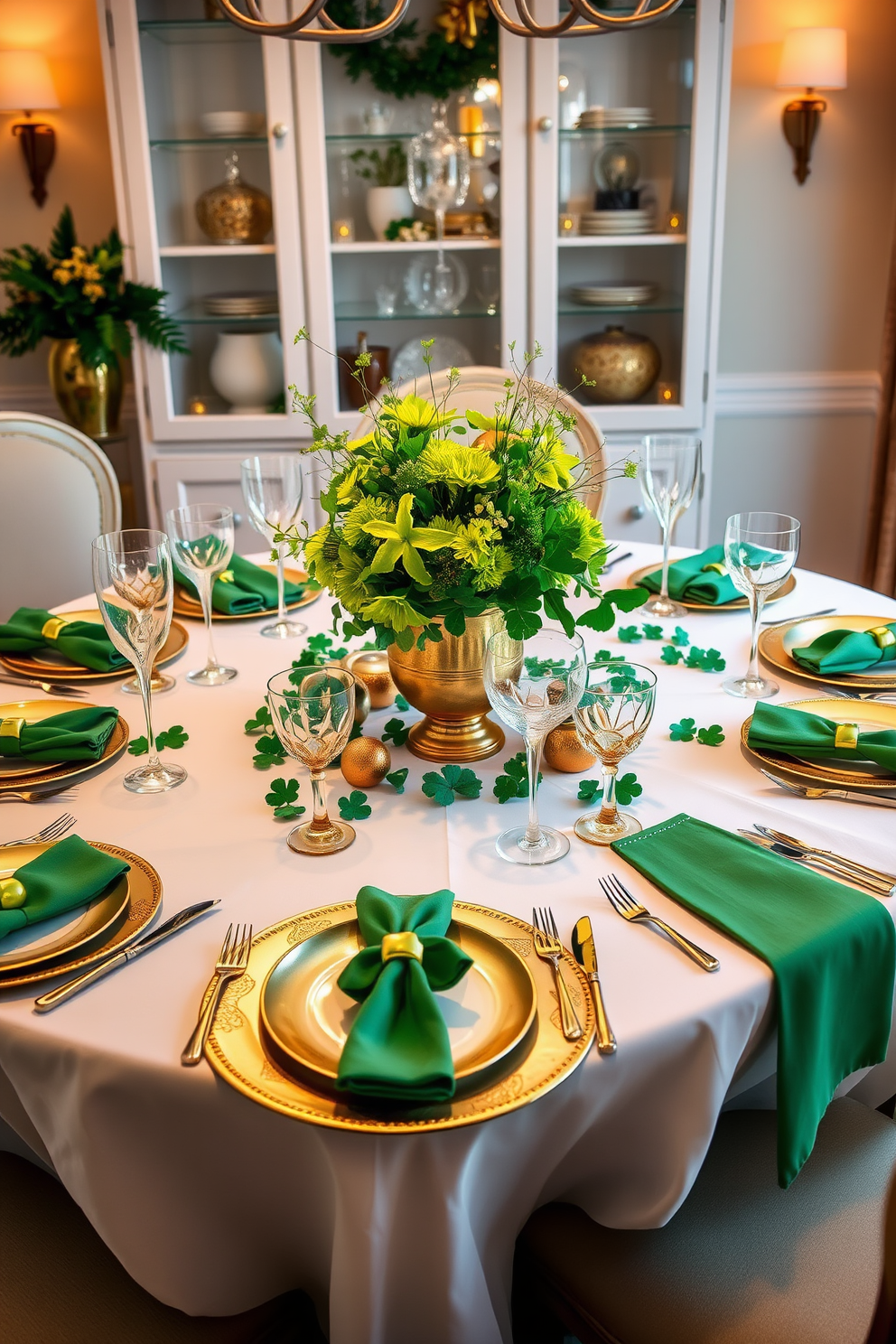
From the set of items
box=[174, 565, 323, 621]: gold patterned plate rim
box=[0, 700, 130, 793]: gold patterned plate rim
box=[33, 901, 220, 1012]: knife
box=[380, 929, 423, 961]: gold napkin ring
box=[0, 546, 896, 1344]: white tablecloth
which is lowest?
box=[0, 546, 896, 1344]: white tablecloth

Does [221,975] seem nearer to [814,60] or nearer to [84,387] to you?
[84,387]

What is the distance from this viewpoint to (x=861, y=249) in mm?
3256

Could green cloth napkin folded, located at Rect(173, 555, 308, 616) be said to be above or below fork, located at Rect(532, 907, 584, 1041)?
above

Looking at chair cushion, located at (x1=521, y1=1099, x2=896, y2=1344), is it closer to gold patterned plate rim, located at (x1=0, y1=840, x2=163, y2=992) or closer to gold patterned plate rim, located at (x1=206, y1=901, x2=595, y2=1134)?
gold patterned plate rim, located at (x1=206, y1=901, x2=595, y2=1134)

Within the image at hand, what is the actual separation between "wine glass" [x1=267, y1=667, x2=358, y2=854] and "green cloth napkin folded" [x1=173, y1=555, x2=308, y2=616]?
0.63m

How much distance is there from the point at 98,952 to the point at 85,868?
10 centimetres

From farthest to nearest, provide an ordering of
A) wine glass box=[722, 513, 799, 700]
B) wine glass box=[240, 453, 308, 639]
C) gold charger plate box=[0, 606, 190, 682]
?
1. wine glass box=[240, 453, 308, 639]
2. gold charger plate box=[0, 606, 190, 682]
3. wine glass box=[722, 513, 799, 700]

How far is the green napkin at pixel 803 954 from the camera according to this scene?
2.92 feet

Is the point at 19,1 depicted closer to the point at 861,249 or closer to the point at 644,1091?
the point at 861,249

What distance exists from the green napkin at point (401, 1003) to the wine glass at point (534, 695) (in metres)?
0.17

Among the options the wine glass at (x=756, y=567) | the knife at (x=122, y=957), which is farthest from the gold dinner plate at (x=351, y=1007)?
the wine glass at (x=756, y=567)

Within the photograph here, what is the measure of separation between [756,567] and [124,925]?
34.0 inches

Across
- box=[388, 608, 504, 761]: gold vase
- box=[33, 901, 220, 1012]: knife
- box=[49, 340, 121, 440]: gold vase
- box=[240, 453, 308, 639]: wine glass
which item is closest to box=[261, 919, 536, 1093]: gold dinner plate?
box=[33, 901, 220, 1012]: knife

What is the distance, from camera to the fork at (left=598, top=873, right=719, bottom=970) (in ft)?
2.94
